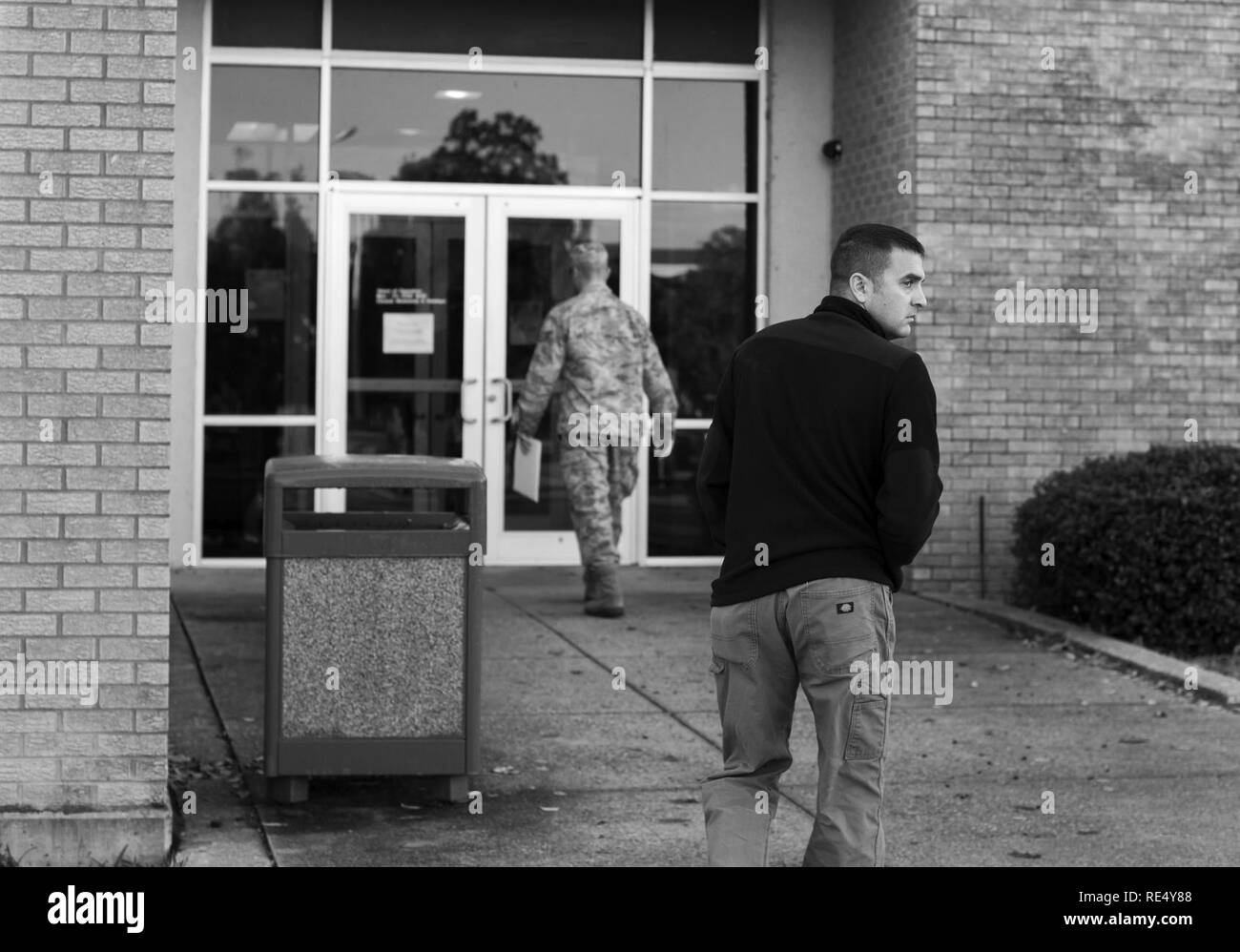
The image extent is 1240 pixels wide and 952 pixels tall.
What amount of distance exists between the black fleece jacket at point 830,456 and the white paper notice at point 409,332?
26.9ft

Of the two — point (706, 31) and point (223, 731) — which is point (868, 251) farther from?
point (706, 31)

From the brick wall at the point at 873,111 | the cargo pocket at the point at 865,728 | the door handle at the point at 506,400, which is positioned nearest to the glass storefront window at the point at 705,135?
the brick wall at the point at 873,111

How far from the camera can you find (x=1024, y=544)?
10.8m

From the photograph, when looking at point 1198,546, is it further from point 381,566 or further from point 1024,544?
point 381,566

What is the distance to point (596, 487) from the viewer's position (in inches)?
401

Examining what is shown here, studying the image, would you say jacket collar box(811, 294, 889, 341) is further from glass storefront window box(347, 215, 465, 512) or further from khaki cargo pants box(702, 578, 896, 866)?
glass storefront window box(347, 215, 465, 512)

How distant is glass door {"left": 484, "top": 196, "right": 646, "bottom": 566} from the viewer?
1265cm

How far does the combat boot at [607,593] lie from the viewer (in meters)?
10.4

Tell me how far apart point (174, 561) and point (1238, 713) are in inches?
287

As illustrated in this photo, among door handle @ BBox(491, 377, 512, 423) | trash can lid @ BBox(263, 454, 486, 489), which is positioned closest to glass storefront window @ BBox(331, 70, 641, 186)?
door handle @ BBox(491, 377, 512, 423)

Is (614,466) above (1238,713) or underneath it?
above

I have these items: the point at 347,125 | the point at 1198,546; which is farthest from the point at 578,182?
the point at 1198,546

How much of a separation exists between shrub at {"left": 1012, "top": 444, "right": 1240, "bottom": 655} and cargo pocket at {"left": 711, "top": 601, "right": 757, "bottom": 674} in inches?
222

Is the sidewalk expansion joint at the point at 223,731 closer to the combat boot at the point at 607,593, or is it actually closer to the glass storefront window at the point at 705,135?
the combat boot at the point at 607,593
